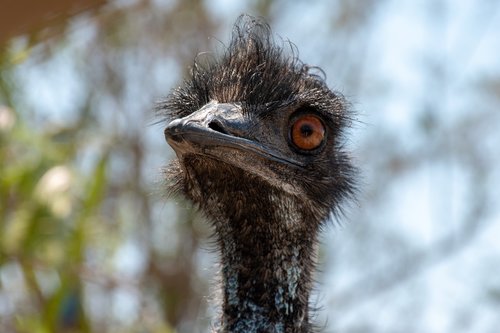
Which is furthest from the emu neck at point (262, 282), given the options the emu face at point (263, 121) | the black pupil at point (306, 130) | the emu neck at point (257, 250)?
the black pupil at point (306, 130)

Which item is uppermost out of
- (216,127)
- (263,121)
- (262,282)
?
(263,121)

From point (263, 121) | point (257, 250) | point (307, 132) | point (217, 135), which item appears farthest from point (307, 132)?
point (217, 135)

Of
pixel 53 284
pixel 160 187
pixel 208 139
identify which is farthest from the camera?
pixel 53 284

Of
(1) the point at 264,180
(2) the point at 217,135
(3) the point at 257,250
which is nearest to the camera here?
(2) the point at 217,135

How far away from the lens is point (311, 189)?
2820 millimetres

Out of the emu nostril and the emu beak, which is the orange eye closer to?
the emu beak

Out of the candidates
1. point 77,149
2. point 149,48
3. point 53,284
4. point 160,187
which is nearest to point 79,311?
point 53,284

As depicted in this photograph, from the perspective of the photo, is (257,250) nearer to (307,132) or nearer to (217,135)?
(307,132)

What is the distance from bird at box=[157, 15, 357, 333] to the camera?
2.61 metres

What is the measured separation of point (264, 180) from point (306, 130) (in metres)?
0.25

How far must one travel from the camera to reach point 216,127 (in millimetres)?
2418

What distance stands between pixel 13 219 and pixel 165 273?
16.6 feet

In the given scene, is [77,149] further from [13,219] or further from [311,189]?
[311,189]

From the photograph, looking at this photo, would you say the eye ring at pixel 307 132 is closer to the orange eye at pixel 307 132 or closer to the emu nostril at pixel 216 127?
the orange eye at pixel 307 132
